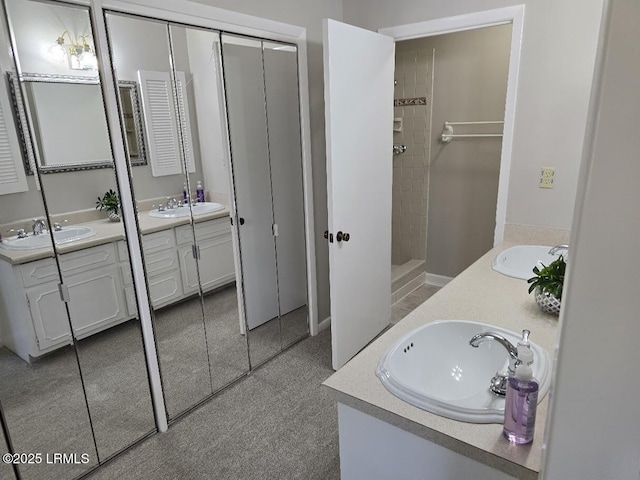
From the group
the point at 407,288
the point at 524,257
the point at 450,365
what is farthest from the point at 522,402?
the point at 407,288

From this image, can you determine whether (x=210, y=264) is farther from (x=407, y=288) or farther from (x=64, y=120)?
(x=407, y=288)

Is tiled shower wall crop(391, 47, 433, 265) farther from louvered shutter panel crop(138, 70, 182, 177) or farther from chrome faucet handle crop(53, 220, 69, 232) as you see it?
chrome faucet handle crop(53, 220, 69, 232)

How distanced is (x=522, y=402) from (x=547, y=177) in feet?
6.06

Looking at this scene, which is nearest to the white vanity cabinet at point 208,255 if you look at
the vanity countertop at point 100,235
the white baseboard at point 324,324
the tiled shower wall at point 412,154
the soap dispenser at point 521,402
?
the vanity countertop at point 100,235

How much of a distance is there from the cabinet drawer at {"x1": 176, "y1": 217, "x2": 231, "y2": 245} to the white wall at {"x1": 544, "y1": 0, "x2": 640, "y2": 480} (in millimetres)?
2001

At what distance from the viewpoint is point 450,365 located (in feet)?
4.88

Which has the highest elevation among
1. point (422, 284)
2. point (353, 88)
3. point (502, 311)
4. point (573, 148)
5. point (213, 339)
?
point (353, 88)

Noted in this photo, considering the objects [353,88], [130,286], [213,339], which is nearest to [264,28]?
[353,88]

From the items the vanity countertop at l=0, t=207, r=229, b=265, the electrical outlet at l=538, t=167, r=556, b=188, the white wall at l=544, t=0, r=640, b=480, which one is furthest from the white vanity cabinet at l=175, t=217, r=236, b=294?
the white wall at l=544, t=0, r=640, b=480

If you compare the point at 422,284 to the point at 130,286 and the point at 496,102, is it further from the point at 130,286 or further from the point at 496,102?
the point at 130,286

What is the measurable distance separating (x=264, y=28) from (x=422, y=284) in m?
2.74

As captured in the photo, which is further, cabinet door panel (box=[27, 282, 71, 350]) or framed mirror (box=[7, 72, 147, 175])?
cabinet door panel (box=[27, 282, 71, 350])

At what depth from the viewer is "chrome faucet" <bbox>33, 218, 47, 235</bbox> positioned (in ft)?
5.45

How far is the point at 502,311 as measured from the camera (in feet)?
5.44
